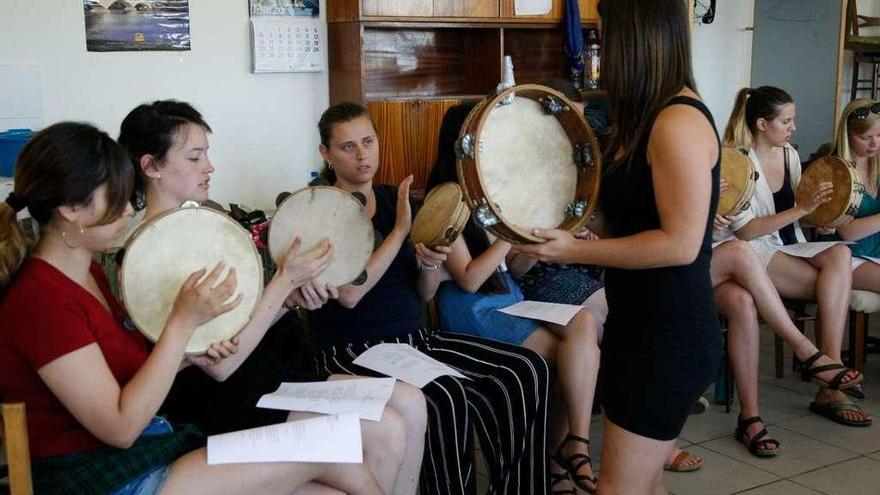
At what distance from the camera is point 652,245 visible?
1.76 meters

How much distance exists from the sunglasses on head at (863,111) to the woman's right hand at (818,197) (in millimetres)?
403

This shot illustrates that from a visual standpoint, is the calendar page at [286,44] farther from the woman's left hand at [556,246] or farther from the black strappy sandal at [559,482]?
the woman's left hand at [556,246]

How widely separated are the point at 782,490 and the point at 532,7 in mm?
2317

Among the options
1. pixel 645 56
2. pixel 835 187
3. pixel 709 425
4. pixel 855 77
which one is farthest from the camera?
pixel 855 77

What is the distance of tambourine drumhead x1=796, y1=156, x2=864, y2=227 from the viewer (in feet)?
11.5

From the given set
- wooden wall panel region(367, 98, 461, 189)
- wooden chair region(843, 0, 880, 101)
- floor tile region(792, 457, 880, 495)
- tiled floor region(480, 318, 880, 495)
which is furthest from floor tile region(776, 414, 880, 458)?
wooden chair region(843, 0, 880, 101)

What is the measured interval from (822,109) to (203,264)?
4475 mm

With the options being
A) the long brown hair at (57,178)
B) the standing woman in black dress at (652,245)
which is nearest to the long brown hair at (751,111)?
the standing woman in black dress at (652,245)

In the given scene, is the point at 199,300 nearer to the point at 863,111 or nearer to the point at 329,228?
the point at 329,228

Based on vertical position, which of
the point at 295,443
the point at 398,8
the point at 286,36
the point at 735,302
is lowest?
the point at 735,302

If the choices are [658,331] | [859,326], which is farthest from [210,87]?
[859,326]

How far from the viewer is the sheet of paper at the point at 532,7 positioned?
4.22 meters

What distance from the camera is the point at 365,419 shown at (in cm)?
213

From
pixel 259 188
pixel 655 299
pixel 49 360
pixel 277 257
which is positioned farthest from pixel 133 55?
pixel 655 299
